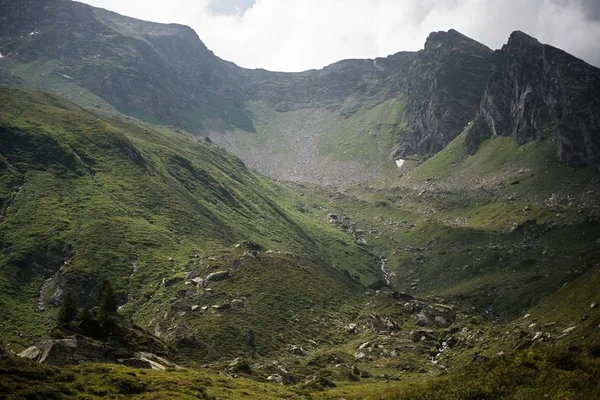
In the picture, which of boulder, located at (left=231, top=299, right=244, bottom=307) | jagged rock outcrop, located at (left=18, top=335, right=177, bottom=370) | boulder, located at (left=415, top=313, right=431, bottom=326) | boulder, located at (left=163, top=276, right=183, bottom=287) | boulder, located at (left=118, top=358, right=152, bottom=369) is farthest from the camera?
boulder, located at (left=415, top=313, right=431, bottom=326)

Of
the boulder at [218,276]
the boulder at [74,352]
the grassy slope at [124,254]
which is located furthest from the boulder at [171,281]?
the boulder at [74,352]

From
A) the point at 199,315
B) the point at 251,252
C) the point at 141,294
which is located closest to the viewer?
the point at 199,315

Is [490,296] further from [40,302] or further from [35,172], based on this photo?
[35,172]

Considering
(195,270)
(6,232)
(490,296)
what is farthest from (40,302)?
(490,296)

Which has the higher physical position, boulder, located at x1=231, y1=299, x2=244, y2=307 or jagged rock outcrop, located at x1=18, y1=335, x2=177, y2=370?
boulder, located at x1=231, y1=299, x2=244, y2=307

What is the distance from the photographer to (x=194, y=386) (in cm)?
4975

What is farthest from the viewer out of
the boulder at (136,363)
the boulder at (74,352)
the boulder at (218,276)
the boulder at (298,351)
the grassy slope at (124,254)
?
the boulder at (218,276)

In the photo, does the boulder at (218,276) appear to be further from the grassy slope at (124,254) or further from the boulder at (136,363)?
the boulder at (136,363)

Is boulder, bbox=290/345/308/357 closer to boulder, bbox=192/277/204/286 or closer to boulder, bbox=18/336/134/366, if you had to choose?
boulder, bbox=192/277/204/286

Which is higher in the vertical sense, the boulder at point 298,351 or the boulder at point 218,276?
the boulder at point 218,276

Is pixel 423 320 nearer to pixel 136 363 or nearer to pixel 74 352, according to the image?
pixel 136 363

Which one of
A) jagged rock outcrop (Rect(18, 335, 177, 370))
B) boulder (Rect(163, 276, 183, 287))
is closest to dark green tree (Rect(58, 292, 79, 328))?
jagged rock outcrop (Rect(18, 335, 177, 370))

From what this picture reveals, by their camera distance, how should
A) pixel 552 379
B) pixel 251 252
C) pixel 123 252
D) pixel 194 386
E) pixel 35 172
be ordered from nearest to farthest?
pixel 552 379 < pixel 194 386 < pixel 123 252 < pixel 251 252 < pixel 35 172

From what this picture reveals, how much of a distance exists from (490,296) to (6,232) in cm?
14772
